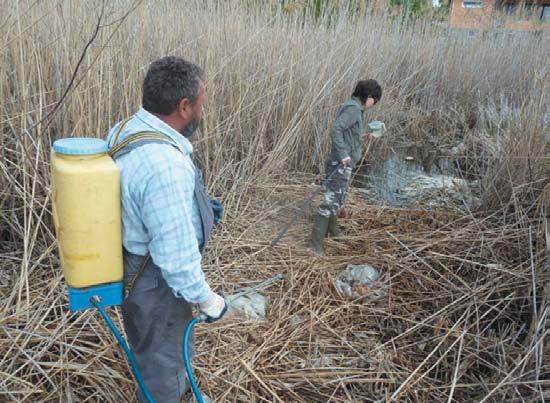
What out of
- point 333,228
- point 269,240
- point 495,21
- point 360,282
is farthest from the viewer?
point 495,21

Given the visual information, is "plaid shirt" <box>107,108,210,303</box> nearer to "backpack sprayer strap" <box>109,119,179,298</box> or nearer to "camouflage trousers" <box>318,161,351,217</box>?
"backpack sprayer strap" <box>109,119,179,298</box>

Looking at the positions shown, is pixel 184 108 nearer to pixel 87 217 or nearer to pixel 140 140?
pixel 140 140

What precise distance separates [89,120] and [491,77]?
6.54 meters

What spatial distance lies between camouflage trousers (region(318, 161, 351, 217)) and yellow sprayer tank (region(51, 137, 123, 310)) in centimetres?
204

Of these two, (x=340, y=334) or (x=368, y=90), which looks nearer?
(x=340, y=334)

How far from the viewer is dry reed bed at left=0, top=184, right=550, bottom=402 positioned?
5.35 feet

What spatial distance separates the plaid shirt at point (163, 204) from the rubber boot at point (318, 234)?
75.4 inches

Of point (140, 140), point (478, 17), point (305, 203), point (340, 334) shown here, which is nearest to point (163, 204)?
point (140, 140)

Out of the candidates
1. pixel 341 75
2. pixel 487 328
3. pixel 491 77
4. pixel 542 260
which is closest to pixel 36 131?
pixel 487 328

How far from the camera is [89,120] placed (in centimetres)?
209

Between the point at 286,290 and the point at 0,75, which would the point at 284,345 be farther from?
the point at 0,75

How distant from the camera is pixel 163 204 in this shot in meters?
1.01

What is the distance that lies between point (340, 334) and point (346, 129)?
4.67ft

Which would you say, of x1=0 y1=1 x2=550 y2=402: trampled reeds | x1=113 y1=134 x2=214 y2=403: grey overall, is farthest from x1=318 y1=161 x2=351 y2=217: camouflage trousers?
x1=113 y1=134 x2=214 y2=403: grey overall
